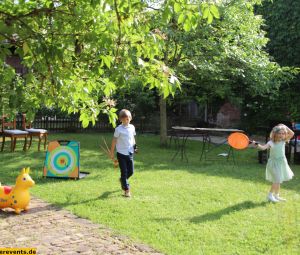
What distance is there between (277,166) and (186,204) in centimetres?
186

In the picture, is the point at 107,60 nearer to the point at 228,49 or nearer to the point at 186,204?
the point at 186,204

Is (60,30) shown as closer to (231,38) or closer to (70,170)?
(70,170)

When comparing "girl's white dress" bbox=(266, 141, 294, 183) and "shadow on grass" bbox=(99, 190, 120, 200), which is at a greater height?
"girl's white dress" bbox=(266, 141, 294, 183)

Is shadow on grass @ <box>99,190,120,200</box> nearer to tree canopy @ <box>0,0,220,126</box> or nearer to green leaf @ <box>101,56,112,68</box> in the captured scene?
tree canopy @ <box>0,0,220,126</box>

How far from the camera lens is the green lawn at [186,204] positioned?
17.7 feet

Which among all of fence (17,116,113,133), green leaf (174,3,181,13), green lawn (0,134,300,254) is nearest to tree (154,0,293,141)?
green lawn (0,134,300,254)

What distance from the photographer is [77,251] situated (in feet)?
16.3

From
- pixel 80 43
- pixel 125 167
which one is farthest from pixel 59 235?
pixel 80 43

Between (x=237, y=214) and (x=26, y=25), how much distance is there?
463 centimetres

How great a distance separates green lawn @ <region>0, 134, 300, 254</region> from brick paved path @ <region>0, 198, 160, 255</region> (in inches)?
9.0

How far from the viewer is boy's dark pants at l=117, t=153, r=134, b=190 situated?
7688 mm

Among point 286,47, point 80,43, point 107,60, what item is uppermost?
point 286,47

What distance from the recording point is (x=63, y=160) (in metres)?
9.30

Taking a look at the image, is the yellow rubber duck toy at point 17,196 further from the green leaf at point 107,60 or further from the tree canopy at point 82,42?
the green leaf at point 107,60
